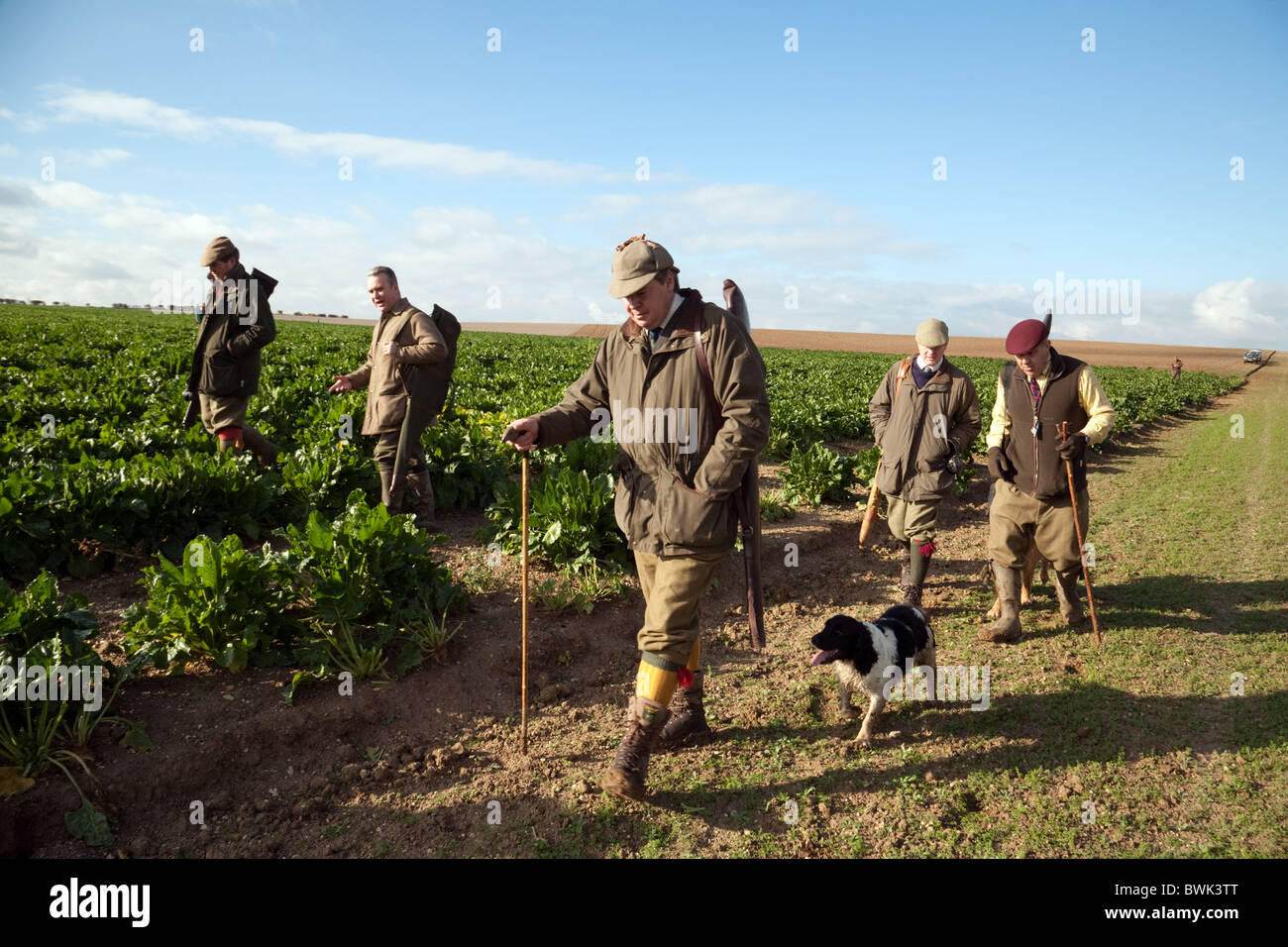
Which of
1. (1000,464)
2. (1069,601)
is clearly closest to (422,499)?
(1000,464)

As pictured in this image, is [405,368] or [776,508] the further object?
[776,508]

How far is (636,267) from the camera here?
350 centimetres

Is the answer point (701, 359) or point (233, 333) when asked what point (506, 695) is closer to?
point (701, 359)

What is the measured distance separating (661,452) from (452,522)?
530 cm

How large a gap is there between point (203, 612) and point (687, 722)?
9.91ft

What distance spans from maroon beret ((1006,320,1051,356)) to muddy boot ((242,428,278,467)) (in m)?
7.53

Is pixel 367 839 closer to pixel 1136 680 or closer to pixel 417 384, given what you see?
pixel 417 384

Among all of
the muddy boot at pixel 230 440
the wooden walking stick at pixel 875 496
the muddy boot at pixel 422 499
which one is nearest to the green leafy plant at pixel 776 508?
Result: the wooden walking stick at pixel 875 496

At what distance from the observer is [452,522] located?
842 cm

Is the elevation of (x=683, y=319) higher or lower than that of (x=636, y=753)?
higher

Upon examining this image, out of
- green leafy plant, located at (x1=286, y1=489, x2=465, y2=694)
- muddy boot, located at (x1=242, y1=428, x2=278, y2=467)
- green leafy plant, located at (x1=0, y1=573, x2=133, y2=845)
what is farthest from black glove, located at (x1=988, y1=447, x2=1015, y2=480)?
muddy boot, located at (x1=242, y1=428, x2=278, y2=467)

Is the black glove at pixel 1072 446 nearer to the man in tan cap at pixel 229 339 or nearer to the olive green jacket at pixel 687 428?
the olive green jacket at pixel 687 428

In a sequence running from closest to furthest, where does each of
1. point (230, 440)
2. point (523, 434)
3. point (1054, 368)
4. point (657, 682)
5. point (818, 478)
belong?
point (657, 682) < point (523, 434) < point (1054, 368) < point (230, 440) < point (818, 478)

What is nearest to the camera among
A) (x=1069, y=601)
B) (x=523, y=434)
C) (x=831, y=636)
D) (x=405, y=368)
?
(x=523, y=434)
